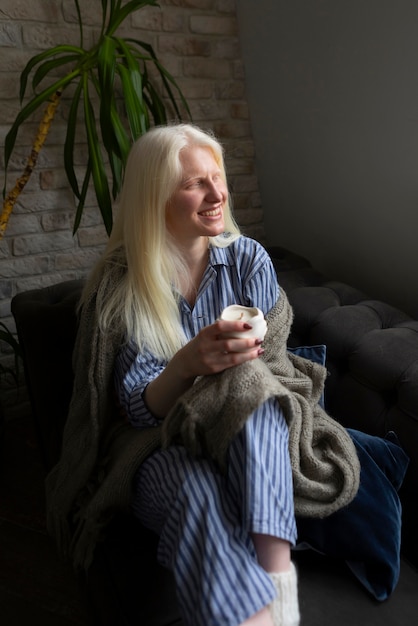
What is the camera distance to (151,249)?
1486 mm

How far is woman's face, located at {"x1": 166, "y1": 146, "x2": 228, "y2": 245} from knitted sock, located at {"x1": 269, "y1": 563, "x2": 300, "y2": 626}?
30.8 inches

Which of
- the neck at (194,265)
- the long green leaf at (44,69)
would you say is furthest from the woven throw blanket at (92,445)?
the long green leaf at (44,69)

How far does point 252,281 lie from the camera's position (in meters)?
1.60

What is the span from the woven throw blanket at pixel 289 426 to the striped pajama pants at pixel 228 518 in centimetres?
3

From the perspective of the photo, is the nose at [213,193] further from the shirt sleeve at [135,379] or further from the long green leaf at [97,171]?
the long green leaf at [97,171]

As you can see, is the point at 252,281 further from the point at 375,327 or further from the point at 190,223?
the point at 375,327

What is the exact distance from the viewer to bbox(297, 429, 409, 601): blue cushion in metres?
1.27

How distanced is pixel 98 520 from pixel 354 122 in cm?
152

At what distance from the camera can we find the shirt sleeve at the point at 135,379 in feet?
4.66

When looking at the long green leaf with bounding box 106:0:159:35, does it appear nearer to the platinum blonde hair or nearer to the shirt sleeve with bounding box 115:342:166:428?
the platinum blonde hair

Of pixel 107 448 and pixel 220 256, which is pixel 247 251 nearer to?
pixel 220 256

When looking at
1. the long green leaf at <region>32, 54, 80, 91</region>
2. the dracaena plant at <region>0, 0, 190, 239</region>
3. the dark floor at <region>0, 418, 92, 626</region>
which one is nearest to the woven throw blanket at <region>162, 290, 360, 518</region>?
the dark floor at <region>0, 418, 92, 626</region>

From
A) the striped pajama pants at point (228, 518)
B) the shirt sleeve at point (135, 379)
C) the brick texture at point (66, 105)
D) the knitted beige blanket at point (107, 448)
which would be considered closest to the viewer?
the striped pajama pants at point (228, 518)

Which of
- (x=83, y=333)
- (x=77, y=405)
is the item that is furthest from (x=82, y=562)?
(x=83, y=333)
